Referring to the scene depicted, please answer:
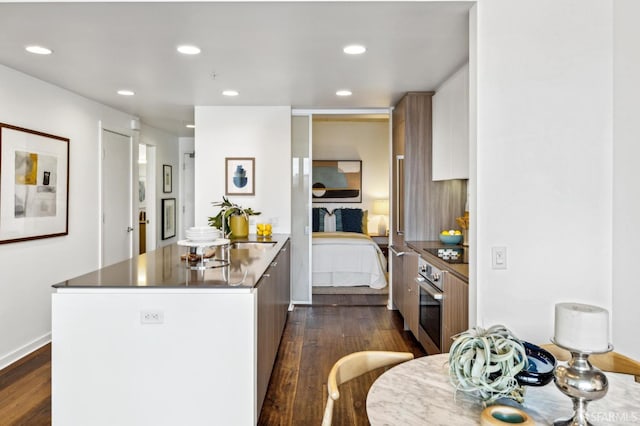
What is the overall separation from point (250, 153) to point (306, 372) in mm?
2614

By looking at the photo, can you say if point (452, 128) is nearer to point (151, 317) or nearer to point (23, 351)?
point (151, 317)

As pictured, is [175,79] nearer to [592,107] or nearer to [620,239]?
[592,107]

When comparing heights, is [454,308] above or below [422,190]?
below

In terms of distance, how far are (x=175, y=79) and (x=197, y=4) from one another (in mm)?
1636

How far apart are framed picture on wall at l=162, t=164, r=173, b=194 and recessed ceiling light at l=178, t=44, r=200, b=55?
413 cm

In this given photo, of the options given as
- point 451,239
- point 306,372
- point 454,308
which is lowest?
point 306,372

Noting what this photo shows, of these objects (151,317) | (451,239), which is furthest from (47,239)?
(451,239)

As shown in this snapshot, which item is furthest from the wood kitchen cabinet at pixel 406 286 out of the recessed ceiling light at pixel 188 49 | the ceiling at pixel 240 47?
the recessed ceiling light at pixel 188 49

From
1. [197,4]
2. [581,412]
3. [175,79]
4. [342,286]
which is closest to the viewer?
[581,412]

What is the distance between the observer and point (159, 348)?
6.88ft

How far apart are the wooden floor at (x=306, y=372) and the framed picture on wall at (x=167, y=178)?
11.0ft

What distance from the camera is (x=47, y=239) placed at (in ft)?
12.7

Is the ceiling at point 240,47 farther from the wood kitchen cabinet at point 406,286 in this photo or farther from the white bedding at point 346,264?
the white bedding at point 346,264

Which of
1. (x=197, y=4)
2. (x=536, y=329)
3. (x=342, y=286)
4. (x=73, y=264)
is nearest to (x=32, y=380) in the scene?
(x=73, y=264)
